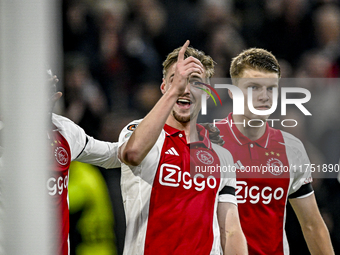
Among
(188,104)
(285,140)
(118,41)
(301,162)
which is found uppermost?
(118,41)

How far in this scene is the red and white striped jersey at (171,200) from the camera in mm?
1389

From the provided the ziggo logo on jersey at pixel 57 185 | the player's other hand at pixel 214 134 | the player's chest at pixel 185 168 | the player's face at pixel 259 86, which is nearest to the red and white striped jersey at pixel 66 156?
the ziggo logo on jersey at pixel 57 185

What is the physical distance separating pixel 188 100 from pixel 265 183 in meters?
0.53

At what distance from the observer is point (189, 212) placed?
140 cm

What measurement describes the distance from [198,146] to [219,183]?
0.59ft

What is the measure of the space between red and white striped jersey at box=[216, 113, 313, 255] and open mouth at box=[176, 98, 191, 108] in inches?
8.6

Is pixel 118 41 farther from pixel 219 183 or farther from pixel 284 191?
pixel 284 191

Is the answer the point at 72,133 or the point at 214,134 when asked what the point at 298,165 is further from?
the point at 72,133

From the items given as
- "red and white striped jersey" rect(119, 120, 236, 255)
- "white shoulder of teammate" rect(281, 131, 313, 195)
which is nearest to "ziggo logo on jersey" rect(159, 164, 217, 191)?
"red and white striped jersey" rect(119, 120, 236, 255)

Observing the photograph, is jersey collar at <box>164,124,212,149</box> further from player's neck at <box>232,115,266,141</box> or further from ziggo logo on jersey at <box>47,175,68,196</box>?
ziggo logo on jersey at <box>47,175,68,196</box>

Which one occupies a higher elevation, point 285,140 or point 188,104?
point 188,104

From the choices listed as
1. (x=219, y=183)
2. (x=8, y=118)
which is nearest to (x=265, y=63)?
(x=219, y=183)

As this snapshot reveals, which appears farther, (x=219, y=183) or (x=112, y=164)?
(x=112, y=164)

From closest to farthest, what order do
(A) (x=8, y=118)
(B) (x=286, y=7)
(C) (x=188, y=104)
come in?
(A) (x=8, y=118)
(C) (x=188, y=104)
(B) (x=286, y=7)
